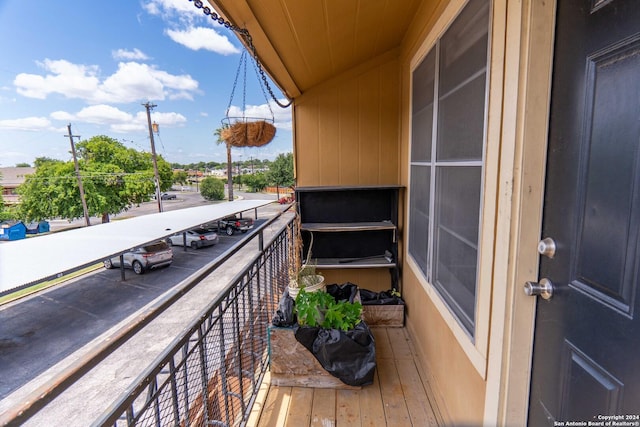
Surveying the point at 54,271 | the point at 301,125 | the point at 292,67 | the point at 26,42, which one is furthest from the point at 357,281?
the point at 26,42

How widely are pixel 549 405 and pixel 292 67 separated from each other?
2220 mm

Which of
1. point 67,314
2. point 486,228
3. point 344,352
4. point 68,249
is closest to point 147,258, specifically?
point 67,314

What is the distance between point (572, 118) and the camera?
0.75m

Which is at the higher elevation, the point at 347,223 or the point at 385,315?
the point at 347,223

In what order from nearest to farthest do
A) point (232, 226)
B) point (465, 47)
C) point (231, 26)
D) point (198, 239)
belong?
point (465, 47) < point (231, 26) < point (198, 239) < point (232, 226)

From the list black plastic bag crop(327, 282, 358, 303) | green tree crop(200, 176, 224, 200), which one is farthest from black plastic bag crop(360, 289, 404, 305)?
green tree crop(200, 176, 224, 200)

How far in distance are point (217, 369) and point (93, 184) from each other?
2039 cm

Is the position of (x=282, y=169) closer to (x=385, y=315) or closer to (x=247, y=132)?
(x=247, y=132)

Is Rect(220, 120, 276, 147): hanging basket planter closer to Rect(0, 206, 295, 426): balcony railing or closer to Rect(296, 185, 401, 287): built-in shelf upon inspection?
Rect(296, 185, 401, 287): built-in shelf

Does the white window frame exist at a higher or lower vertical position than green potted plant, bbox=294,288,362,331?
higher

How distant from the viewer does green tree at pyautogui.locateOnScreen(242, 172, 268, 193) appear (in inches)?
1151

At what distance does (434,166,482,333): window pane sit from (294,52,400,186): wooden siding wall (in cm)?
121

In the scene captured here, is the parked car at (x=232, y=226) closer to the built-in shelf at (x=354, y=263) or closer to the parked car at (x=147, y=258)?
the parked car at (x=147, y=258)

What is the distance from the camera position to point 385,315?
2377 mm
